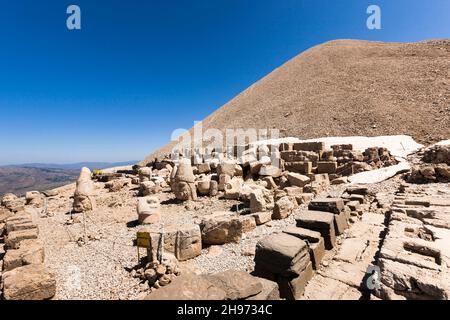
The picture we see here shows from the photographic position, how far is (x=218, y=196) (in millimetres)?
10742

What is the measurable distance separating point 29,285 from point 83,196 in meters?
6.93

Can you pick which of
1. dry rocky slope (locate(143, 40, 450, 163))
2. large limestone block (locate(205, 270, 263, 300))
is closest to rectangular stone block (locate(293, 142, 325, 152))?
dry rocky slope (locate(143, 40, 450, 163))

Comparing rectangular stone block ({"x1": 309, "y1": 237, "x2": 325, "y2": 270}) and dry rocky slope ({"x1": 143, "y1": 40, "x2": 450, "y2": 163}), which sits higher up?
dry rocky slope ({"x1": 143, "y1": 40, "x2": 450, "y2": 163})

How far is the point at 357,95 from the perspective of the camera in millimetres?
30969

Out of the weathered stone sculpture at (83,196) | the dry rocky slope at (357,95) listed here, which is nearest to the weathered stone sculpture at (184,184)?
the weathered stone sculpture at (83,196)

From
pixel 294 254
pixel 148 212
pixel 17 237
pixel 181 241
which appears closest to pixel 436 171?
pixel 294 254

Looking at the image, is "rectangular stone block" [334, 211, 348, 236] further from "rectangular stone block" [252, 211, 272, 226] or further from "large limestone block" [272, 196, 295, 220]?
"rectangular stone block" [252, 211, 272, 226]

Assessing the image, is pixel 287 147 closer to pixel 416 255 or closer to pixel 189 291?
pixel 416 255

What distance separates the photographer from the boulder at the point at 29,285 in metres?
3.69

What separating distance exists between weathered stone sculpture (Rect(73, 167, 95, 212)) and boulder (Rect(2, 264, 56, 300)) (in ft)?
21.0

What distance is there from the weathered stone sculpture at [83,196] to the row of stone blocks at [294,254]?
864 centimetres

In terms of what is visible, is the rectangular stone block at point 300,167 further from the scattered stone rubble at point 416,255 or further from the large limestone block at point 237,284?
the large limestone block at point 237,284

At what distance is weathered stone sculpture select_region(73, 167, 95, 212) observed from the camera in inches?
394

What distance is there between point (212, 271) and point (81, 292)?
2.18m
